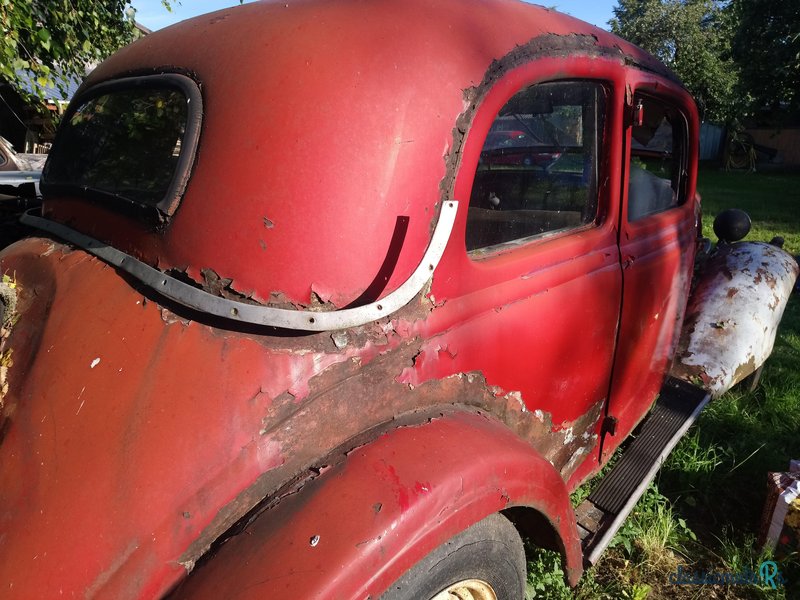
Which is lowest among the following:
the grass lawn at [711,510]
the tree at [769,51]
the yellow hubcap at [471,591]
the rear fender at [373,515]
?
the grass lawn at [711,510]

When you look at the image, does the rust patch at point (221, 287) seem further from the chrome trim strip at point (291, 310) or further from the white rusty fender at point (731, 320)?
the white rusty fender at point (731, 320)

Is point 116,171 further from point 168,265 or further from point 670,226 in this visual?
point 670,226

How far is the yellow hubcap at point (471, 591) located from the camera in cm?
137

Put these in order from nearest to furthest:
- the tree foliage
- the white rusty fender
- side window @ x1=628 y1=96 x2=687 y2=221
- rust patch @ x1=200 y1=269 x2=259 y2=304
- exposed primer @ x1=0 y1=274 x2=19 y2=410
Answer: rust patch @ x1=200 y1=269 x2=259 y2=304 < exposed primer @ x1=0 y1=274 x2=19 y2=410 < side window @ x1=628 y1=96 x2=687 y2=221 < the white rusty fender < the tree foliage

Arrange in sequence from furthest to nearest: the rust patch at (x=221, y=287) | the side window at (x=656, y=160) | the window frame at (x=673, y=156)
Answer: the side window at (x=656, y=160) → the window frame at (x=673, y=156) → the rust patch at (x=221, y=287)

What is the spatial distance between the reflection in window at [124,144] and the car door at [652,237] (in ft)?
4.82

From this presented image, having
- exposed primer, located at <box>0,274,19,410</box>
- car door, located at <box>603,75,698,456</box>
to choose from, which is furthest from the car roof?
car door, located at <box>603,75,698,456</box>

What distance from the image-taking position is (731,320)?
293 cm

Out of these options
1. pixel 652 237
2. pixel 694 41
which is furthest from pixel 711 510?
pixel 694 41

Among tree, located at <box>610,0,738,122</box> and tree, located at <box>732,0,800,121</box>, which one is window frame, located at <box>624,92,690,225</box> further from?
tree, located at <box>610,0,738,122</box>

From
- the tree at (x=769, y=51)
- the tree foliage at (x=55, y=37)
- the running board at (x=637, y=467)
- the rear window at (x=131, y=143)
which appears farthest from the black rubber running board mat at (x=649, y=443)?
the tree at (x=769, y=51)

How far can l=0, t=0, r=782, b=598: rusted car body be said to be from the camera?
110 cm

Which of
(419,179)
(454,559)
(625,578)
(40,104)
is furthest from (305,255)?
(40,104)

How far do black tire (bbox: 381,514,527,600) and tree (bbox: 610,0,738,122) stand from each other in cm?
2492
